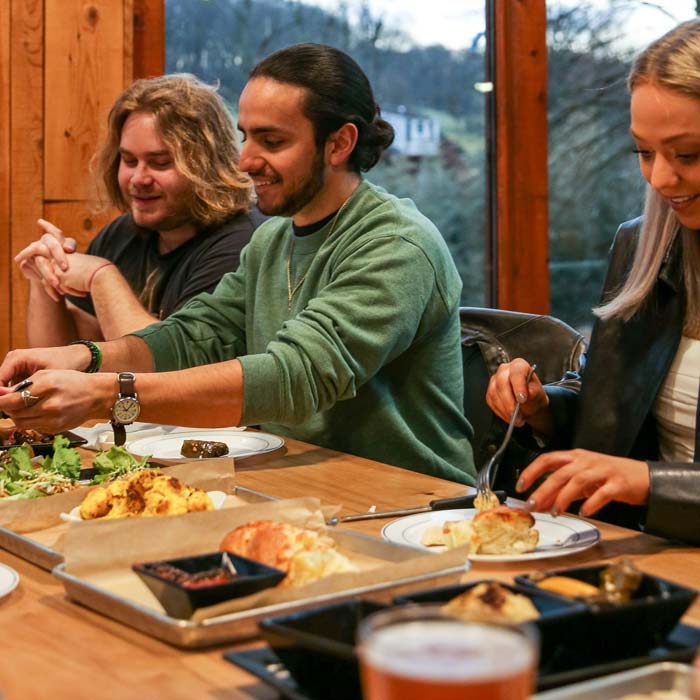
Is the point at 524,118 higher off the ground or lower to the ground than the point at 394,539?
higher

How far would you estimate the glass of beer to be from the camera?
624 millimetres

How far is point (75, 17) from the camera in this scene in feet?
12.7

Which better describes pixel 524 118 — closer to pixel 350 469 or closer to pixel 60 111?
pixel 60 111

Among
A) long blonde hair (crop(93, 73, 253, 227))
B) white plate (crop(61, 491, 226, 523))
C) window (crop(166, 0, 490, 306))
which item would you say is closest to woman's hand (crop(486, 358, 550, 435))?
white plate (crop(61, 491, 226, 523))

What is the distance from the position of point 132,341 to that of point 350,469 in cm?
81

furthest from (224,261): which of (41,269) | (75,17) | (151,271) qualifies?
(75,17)

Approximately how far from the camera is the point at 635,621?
3.23 ft

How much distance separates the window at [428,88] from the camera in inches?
168

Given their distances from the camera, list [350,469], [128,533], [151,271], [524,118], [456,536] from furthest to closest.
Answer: [524,118], [151,271], [350,469], [456,536], [128,533]

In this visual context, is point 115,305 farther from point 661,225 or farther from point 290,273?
point 661,225

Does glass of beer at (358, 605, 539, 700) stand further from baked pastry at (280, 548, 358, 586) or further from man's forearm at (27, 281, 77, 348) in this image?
man's forearm at (27, 281, 77, 348)

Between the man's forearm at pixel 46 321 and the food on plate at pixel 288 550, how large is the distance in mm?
2382

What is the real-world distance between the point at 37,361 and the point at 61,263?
3.47 ft

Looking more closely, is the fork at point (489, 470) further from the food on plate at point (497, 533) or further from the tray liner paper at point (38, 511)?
the tray liner paper at point (38, 511)
